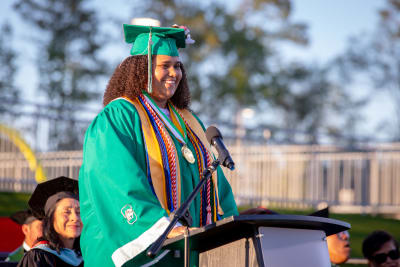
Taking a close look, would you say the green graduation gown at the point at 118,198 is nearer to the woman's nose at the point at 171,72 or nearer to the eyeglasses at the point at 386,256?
the woman's nose at the point at 171,72

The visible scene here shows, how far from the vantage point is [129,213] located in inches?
127

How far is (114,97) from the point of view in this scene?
4.04 metres

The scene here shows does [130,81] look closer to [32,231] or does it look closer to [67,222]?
[67,222]

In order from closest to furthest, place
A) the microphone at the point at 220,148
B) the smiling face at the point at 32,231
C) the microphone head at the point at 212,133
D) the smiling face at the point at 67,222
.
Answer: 1. the microphone at the point at 220,148
2. the microphone head at the point at 212,133
3. the smiling face at the point at 67,222
4. the smiling face at the point at 32,231

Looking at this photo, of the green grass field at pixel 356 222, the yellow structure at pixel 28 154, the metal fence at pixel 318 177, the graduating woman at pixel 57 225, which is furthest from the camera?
the metal fence at pixel 318 177

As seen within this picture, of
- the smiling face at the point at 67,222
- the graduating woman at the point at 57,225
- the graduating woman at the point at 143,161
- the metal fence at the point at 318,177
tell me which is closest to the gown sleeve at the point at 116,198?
the graduating woman at the point at 143,161

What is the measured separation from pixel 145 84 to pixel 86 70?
23.7 m

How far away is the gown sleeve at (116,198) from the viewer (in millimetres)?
3195

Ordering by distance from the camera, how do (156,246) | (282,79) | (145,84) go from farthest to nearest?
(282,79), (145,84), (156,246)

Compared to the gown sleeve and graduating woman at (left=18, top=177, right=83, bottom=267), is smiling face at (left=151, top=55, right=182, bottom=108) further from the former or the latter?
graduating woman at (left=18, top=177, right=83, bottom=267)

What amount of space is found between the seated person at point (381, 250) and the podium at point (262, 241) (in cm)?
303

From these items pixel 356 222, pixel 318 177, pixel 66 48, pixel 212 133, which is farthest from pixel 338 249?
pixel 66 48

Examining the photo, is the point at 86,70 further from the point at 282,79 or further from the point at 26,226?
the point at 26,226

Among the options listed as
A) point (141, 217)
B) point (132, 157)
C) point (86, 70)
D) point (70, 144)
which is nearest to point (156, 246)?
point (141, 217)
